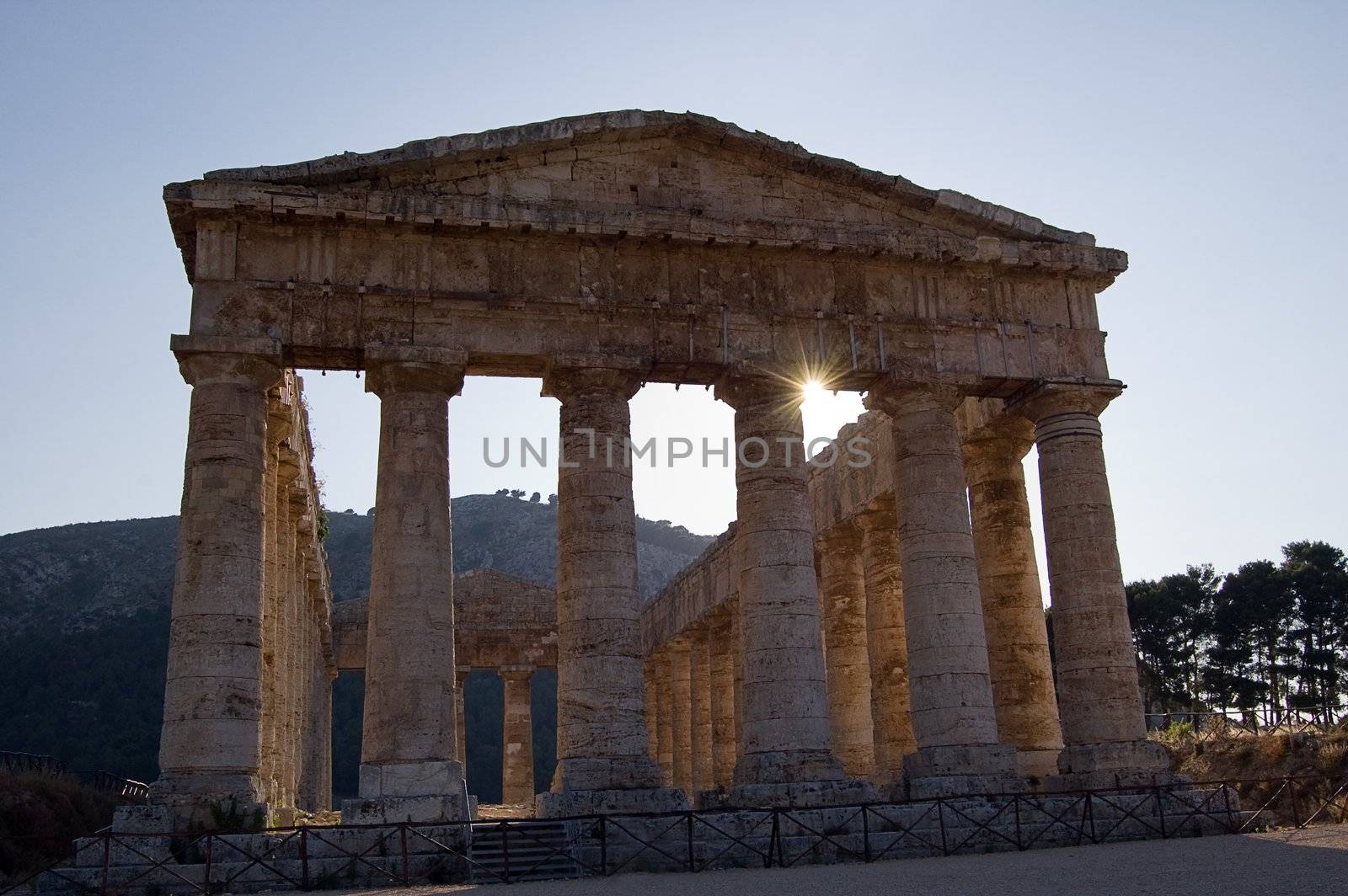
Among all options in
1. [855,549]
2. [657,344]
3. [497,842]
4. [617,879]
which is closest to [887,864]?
[617,879]

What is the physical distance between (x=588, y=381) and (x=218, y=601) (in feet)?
22.4

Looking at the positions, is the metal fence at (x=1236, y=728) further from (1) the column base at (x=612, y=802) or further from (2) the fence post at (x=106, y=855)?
(2) the fence post at (x=106, y=855)

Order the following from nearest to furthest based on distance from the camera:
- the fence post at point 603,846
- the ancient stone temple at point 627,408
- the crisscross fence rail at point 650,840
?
the crisscross fence rail at point 650,840
the fence post at point 603,846
the ancient stone temple at point 627,408

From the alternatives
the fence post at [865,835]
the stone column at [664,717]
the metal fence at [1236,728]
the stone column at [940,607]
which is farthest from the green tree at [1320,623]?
the fence post at [865,835]

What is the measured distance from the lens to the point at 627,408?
2162 cm

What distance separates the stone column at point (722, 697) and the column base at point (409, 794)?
15.8 metres

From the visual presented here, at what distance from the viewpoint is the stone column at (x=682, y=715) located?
131 feet

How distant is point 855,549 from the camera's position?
2972cm

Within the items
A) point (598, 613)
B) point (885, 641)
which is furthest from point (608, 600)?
point (885, 641)

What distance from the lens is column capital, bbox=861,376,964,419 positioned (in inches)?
895

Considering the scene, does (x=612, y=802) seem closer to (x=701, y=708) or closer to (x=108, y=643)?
(x=701, y=708)

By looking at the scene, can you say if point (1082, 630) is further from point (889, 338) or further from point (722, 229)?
point (722, 229)

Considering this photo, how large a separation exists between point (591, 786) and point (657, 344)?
294 inches

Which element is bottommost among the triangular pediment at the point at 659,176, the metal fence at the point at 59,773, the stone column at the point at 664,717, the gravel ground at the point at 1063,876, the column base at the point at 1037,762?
the gravel ground at the point at 1063,876
